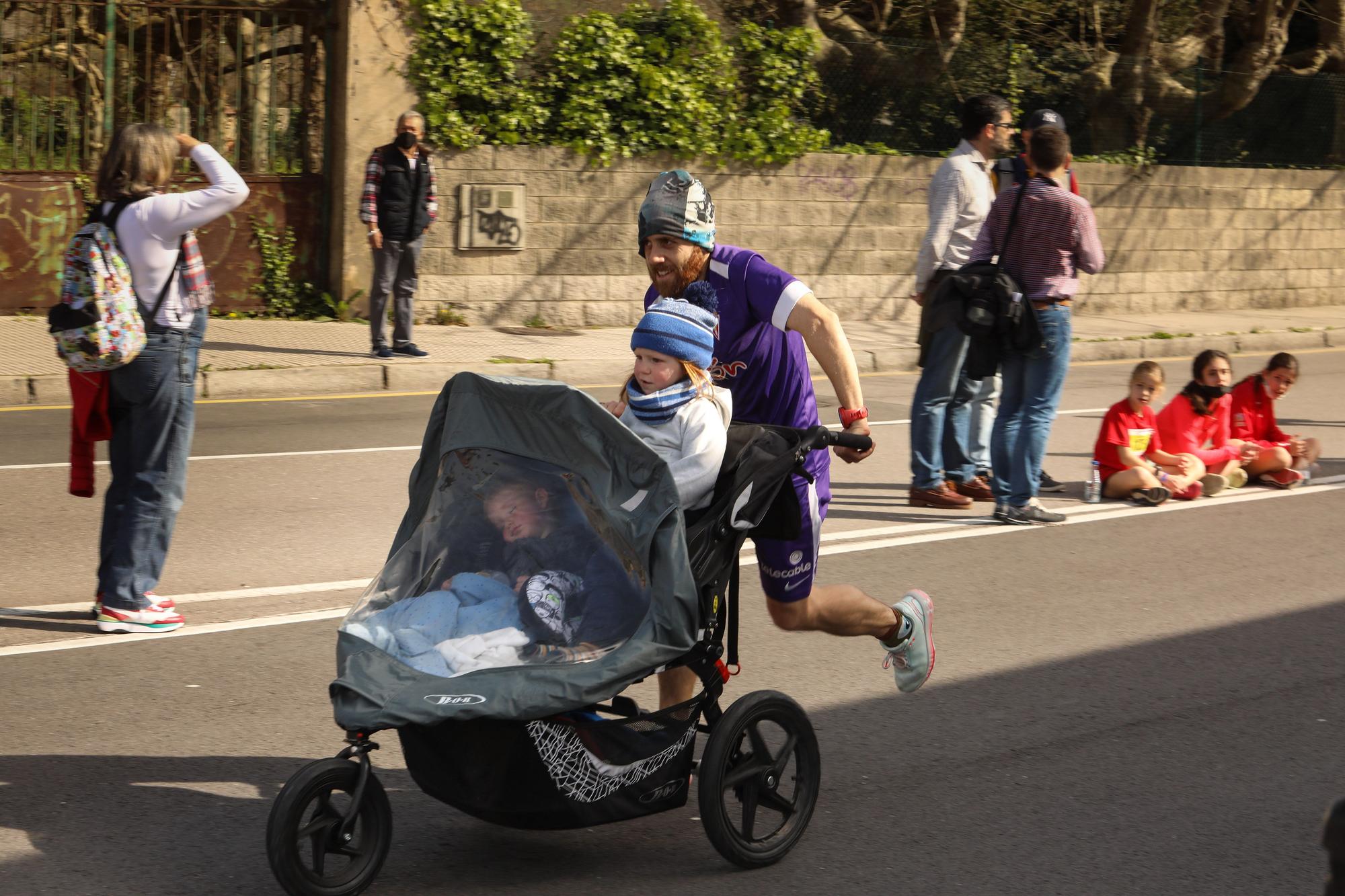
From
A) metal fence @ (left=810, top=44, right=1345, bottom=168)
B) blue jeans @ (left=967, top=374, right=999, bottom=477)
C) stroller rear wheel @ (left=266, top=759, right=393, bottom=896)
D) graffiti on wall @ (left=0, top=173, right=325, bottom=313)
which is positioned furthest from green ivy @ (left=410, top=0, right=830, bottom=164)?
stroller rear wheel @ (left=266, top=759, right=393, bottom=896)

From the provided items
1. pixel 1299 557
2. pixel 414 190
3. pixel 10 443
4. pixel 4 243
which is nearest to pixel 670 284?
pixel 1299 557

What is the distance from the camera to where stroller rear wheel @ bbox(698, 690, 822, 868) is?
12.4 ft

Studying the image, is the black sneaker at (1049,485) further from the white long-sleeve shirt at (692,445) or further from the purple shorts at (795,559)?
the white long-sleeve shirt at (692,445)

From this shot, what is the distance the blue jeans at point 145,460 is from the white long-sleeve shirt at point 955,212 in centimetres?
440

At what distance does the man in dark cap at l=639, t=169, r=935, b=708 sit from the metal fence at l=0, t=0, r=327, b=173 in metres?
10.7

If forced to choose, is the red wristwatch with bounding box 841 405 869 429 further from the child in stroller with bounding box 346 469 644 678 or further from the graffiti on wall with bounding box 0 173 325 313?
the graffiti on wall with bounding box 0 173 325 313

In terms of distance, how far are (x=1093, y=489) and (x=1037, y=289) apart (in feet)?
4.73

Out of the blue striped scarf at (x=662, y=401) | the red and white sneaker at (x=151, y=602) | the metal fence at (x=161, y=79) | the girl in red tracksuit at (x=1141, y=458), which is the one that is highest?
the metal fence at (x=161, y=79)

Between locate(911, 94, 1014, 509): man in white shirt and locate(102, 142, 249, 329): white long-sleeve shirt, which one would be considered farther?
locate(911, 94, 1014, 509): man in white shirt

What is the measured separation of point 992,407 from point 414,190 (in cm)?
577

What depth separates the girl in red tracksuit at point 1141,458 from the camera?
873 centimetres

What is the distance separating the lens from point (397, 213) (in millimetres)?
12617

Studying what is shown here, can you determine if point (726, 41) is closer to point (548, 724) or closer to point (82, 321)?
point (82, 321)

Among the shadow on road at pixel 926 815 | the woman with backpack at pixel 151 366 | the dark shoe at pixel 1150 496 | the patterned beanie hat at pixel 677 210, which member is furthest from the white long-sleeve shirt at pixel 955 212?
the patterned beanie hat at pixel 677 210
